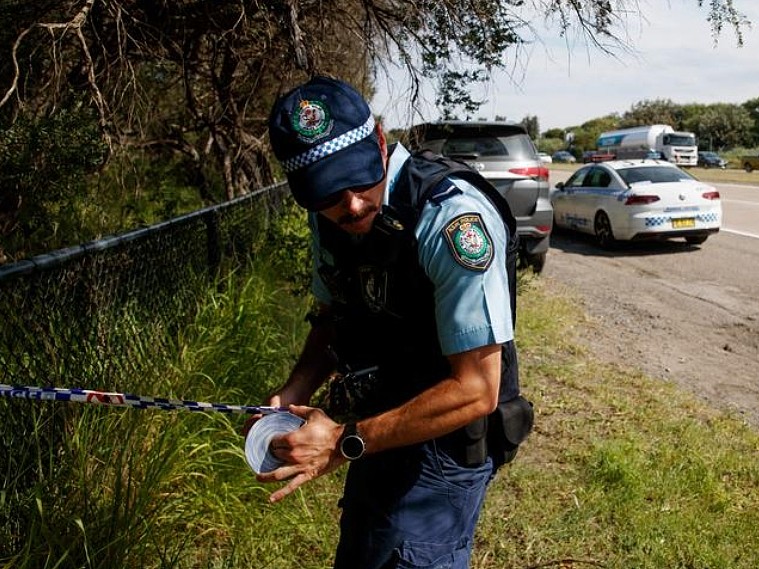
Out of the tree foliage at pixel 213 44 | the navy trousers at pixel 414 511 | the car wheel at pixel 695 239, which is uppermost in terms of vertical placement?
the tree foliage at pixel 213 44

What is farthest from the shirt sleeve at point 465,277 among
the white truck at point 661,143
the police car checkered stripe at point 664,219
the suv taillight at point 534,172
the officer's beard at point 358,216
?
the white truck at point 661,143

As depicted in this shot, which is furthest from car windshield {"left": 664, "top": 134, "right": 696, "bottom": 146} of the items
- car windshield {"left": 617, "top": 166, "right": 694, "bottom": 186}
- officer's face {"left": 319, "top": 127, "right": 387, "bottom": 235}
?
officer's face {"left": 319, "top": 127, "right": 387, "bottom": 235}

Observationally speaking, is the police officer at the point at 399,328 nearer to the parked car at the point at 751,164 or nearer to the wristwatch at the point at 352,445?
the wristwatch at the point at 352,445

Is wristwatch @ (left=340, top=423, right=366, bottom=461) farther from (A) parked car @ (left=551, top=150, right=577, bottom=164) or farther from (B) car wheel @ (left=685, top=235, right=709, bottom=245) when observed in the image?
(A) parked car @ (left=551, top=150, right=577, bottom=164)

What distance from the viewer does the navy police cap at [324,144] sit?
5.16ft

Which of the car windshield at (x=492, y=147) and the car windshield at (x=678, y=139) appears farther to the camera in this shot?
the car windshield at (x=678, y=139)

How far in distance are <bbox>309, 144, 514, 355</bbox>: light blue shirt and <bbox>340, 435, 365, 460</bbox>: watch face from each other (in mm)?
282

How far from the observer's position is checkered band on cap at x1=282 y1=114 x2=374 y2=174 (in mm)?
1570

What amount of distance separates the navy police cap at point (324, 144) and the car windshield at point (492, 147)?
6994mm

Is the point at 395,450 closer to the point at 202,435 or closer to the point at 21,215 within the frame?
the point at 202,435

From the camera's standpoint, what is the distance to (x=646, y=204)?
10.6 meters

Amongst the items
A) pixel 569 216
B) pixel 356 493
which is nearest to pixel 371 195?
pixel 356 493

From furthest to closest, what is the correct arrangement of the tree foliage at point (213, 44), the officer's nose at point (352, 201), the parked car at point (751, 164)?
the parked car at point (751, 164) → the tree foliage at point (213, 44) → the officer's nose at point (352, 201)

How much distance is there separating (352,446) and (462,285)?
0.44m
